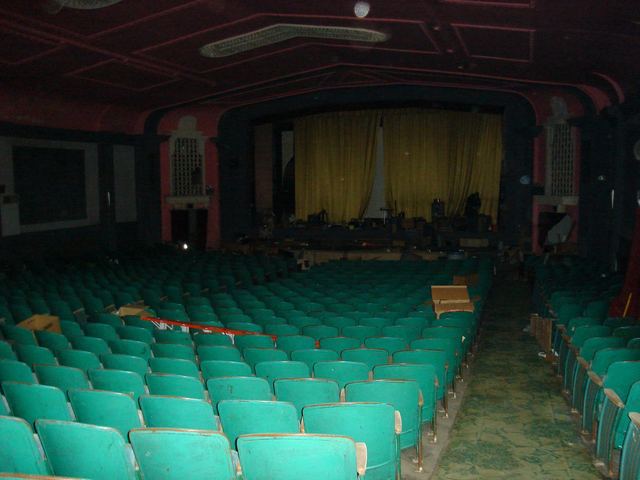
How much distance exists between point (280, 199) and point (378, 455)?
2261cm

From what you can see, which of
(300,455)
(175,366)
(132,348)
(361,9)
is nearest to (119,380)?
(175,366)

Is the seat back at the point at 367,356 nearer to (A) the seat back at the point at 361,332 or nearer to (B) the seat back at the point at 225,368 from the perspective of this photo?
(B) the seat back at the point at 225,368

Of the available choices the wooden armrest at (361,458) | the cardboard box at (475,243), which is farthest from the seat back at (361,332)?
the cardboard box at (475,243)

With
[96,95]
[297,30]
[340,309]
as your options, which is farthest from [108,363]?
[96,95]

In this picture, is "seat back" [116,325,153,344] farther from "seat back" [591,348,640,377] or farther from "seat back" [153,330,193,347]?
"seat back" [591,348,640,377]

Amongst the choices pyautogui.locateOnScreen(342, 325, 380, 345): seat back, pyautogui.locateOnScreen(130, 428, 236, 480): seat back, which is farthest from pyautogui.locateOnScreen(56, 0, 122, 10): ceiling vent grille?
pyautogui.locateOnScreen(130, 428, 236, 480): seat back

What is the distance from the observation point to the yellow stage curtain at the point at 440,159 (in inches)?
979

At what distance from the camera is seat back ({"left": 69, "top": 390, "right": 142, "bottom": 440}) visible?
444 cm

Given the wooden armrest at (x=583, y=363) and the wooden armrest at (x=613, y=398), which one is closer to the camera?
the wooden armrest at (x=613, y=398)

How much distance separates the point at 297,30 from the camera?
45.6 feet

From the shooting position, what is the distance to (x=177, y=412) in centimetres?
442

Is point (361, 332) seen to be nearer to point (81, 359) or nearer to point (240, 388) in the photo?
point (240, 388)

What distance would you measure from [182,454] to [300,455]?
691mm

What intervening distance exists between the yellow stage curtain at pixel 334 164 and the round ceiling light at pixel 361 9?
47.9 ft
